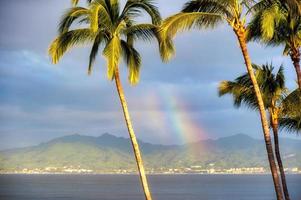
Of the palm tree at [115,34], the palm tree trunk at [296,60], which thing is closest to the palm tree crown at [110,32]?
the palm tree at [115,34]

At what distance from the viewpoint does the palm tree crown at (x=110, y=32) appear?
25.4 metres

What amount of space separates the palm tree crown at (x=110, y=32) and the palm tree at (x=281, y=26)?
5.12 metres

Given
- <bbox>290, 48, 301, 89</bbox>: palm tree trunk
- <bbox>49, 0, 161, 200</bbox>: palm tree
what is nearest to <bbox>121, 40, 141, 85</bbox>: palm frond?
<bbox>49, 0, 161, 200</bbox>: palm tree

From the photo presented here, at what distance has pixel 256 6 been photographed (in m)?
25.4

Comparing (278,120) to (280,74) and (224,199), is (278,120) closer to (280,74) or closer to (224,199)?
(280,74)

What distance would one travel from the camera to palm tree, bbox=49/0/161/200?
25453mm

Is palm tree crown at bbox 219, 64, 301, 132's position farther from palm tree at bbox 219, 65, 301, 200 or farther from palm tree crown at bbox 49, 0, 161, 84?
palm tree crown at bbox 49, 0, 161, 84

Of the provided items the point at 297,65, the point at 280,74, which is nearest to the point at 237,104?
the point at 280,74

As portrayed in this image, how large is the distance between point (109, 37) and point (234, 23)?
6.28 m

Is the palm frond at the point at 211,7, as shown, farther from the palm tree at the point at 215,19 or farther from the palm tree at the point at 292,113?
the palm tree at the point at 292,113

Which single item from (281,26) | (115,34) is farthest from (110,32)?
(281,26)

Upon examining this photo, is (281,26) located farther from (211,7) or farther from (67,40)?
(67,40)

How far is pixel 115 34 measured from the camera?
2566cm

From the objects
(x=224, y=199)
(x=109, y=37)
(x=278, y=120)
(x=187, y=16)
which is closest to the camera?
(x=187, y=16)
